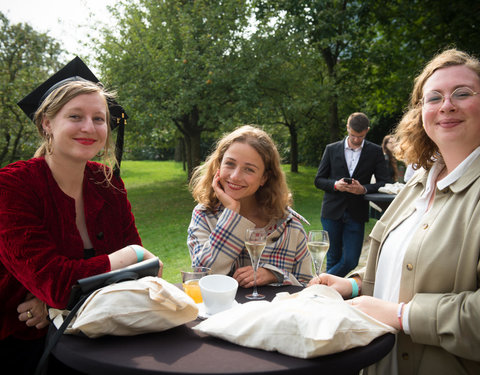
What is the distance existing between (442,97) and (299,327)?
1336 mm

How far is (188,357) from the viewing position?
140 centimetres

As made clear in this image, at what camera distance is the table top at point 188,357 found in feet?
4.29

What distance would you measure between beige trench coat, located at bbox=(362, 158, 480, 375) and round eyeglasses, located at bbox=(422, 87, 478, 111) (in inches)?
12.6

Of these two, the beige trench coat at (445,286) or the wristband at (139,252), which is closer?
the beige trench coat at (445,286)

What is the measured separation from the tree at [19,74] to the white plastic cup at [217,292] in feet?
39.0

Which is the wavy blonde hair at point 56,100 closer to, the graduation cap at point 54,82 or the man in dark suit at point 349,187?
the graduation cap at point 54,82

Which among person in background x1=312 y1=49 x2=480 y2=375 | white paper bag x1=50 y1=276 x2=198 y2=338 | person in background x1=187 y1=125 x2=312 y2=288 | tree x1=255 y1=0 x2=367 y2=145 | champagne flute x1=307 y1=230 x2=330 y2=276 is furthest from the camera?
tree x1=255 y1=0 x2=367 y2=145

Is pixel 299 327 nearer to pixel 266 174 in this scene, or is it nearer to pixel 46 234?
pixel 46 234

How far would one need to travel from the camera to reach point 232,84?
1273 centimetres

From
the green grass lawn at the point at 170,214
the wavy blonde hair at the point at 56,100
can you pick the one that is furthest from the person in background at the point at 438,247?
the green grass lawn at the point at 170,214

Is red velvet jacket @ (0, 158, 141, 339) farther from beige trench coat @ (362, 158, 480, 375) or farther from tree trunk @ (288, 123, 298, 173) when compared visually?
tree trunk @ (288, 123, 298, 173)

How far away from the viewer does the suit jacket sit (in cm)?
551

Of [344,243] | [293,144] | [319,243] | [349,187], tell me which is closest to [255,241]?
[319,243]

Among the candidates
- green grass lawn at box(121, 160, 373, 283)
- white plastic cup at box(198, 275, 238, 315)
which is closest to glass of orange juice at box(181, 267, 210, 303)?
white plastic cup at box(198, 275, 238, 315)
